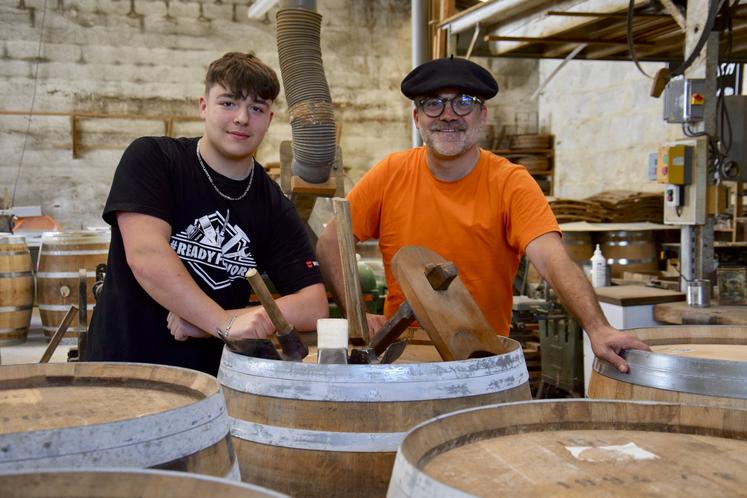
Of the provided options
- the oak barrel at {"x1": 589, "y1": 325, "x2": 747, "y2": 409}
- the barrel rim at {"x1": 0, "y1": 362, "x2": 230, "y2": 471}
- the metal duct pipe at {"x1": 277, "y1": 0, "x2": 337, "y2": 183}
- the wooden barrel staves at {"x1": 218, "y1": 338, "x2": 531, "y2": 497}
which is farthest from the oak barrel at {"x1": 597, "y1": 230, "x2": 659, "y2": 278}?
the barrel rim at {"x1": 0, "y1": 362, "x2": 230, "y2": 471}

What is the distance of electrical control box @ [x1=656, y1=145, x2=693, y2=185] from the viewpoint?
521cm

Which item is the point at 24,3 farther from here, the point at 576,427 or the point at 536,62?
the point at 576,427

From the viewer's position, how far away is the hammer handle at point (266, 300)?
1662 mm

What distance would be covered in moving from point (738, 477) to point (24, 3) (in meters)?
14.4

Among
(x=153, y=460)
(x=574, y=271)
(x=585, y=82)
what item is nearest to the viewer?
(x=153, y=460)

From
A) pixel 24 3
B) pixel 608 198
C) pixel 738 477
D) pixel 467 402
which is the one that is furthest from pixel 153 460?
pixel 24 3

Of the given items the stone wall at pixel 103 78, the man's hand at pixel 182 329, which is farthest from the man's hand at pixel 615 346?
the stone wall at pixel 103 78

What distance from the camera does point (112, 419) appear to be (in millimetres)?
1305

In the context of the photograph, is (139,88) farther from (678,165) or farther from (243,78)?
(243,78)

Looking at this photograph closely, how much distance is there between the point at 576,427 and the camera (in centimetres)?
138

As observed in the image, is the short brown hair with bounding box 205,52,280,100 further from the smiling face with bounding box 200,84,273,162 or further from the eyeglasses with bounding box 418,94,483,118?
the eyeglasses with bounding box 418,94,483,118

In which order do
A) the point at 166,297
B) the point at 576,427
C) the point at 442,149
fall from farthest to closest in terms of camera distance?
the point at 442,149, the point at 166,297, the point at 576,427

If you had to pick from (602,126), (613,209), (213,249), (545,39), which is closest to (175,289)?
(213,249)

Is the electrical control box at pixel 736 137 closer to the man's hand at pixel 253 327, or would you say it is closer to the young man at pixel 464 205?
the young man at pixel 464 205
